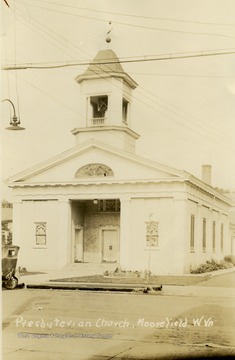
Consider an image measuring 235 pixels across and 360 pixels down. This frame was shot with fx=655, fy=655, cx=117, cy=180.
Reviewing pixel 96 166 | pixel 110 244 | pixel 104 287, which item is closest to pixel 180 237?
pixel 104 287

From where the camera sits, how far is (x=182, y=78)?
7.00 meters

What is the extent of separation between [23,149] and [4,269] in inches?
79.8

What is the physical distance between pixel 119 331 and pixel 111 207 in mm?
9191

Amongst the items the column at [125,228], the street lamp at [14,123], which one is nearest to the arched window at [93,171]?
the column at [125,228]

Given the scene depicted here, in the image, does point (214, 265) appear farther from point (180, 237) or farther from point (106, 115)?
point (106, 115)

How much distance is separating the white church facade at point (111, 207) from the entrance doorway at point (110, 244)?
0.02m

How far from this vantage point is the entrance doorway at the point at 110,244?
48.0 feet

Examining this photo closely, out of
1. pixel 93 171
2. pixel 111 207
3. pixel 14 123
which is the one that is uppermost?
pixel 93 171

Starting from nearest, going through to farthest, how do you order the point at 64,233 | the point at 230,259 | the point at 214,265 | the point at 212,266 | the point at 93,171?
the point at 230,259, the point at 214,265, the point at 212,266, the point at 64,233, the point at 93,171

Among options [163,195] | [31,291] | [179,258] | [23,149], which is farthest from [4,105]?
[163,195]

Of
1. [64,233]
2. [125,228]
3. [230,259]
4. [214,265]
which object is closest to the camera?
[230,259]

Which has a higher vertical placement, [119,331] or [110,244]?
[110,244]

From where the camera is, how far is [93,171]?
15461mm

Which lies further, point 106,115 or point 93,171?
point 93,171
